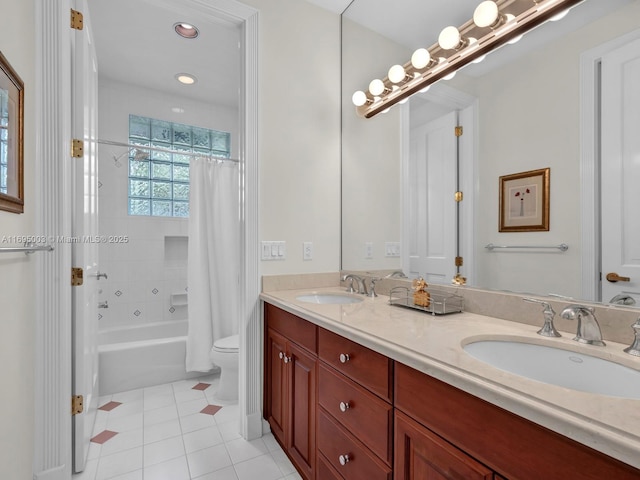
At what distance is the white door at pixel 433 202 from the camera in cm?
145

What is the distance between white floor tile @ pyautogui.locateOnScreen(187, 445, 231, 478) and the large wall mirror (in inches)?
49.5

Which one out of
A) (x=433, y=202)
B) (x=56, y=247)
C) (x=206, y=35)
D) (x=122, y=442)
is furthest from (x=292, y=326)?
(x=206, y=35)

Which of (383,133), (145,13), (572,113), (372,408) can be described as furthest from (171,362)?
(572,113)

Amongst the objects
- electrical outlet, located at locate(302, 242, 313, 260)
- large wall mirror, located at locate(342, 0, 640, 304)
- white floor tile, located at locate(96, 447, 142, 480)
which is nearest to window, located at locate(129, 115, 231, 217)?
electrical outlet, located at locate(302, 242, 313, 260)

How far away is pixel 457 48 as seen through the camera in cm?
139

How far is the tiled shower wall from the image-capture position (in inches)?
117

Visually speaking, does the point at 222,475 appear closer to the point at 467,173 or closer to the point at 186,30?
the point at 467,173

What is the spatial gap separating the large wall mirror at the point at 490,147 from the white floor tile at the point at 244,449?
1.14 m

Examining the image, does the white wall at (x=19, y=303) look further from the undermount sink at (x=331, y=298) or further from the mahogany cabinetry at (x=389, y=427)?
the undermount sink at (x=331, y=298)

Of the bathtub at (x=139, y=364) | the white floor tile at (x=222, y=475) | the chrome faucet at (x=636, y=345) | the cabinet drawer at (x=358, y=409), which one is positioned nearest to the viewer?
the chrome faucet at (x=636, y=345)

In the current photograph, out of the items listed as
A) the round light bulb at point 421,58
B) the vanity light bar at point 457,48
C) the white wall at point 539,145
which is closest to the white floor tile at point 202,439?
the white wall at point 539,145

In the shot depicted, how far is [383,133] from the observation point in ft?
6.29

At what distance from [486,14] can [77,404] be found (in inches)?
96.9

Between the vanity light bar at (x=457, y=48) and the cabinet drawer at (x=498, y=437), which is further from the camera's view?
the vanity light bar at (x=457, y=48)
